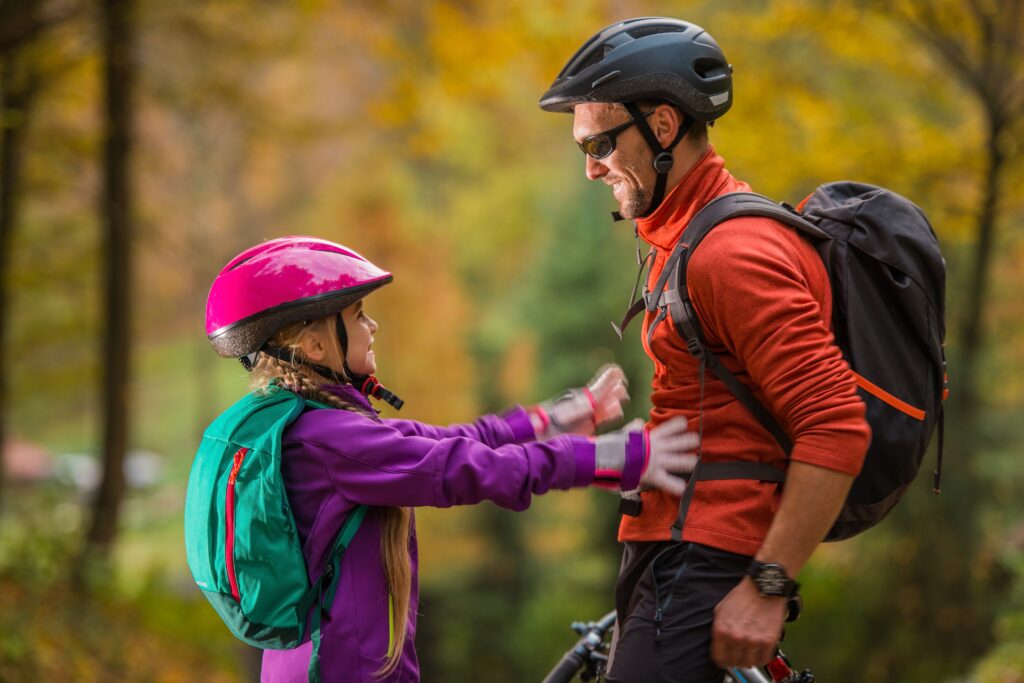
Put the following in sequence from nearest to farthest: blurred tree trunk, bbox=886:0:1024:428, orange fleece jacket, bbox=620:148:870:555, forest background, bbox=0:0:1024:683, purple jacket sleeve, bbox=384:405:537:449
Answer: orange fleece jacket, bbox=620:148:870:555 < purple jacket sleeve, bbox=384:405:537:449 < blurred tree trunk, bbox=886:0:1024:428 < forest background, bbox=0:0:1024:683

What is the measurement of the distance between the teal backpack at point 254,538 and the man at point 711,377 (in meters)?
0.83

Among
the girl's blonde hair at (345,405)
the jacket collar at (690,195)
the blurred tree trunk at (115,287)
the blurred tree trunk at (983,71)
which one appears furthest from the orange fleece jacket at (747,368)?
the blurred tree trunk at (115,287)

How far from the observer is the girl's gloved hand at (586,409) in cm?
305

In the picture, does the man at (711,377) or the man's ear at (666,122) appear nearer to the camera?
the man at (711,377)

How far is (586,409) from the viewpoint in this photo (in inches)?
120

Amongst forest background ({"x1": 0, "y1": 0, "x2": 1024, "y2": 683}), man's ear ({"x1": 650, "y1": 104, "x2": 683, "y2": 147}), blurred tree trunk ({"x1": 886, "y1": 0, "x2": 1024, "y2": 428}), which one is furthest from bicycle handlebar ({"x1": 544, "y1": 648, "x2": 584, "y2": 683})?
blurred tree trunk ({"x1": 886, "y1": 0, "x2": 1024, "y2": 428})

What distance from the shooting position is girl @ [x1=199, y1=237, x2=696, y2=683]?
2.62 meters

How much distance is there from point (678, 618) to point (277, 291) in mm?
1360

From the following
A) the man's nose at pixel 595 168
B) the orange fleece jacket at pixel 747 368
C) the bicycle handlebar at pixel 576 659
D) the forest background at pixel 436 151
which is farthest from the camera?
the forest background at pixel 436 151

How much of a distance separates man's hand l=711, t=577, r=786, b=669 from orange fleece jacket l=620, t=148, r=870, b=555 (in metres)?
0.13

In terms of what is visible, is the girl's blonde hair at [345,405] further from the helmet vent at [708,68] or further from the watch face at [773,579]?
the helmet vent at [708,68]

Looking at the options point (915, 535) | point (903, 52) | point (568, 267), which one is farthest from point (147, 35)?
point (568, 267)

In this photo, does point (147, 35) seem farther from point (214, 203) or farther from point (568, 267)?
point (214, 203)

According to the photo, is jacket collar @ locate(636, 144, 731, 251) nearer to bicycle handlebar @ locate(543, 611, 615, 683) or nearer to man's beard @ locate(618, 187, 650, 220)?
man's beard @ locate(618, 187, 650, 220)
